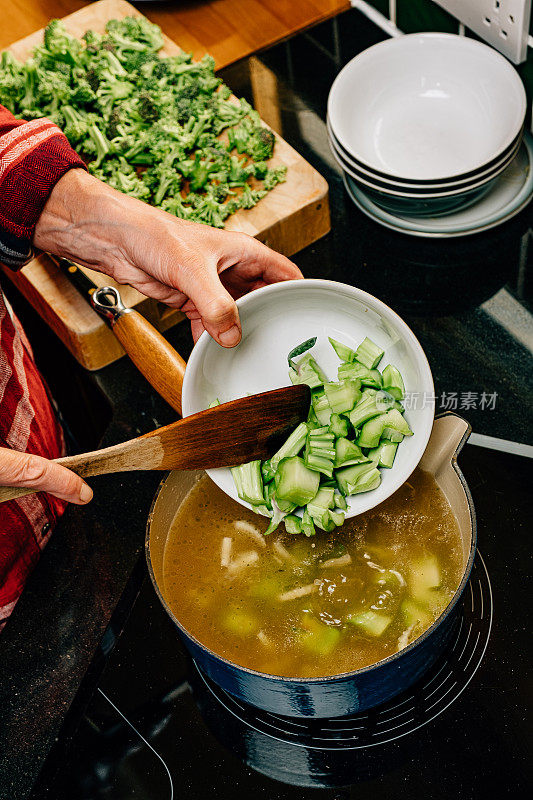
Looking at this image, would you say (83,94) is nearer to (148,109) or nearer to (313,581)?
(148,109)

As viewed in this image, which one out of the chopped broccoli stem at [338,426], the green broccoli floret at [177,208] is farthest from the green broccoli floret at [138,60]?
the chopped broccoli stem at [338,426]

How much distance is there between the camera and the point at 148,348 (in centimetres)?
112

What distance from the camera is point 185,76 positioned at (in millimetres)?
1642

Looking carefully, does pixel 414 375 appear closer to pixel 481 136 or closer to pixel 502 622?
pixel 502 622

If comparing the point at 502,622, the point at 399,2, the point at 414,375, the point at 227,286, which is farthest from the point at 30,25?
the point at 502,622

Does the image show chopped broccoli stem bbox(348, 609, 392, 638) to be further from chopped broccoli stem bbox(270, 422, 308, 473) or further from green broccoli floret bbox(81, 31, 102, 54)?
green broccoli floret bbox(81, 31, 102, 54)

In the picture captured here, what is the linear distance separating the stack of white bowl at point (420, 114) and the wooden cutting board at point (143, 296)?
0.31 feet

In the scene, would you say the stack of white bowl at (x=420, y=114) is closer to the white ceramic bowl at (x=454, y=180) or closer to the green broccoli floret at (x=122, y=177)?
Answer: the white ceramic bowl at (x=454, y=180)

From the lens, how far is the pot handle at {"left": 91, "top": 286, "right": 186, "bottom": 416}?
43.5 inches

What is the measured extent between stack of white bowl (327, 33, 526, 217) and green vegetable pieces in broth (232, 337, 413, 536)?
41 centimetres


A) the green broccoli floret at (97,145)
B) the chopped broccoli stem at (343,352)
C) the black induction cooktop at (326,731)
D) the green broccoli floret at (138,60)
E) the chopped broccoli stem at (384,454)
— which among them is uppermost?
the green broccoli floret at (138,60)

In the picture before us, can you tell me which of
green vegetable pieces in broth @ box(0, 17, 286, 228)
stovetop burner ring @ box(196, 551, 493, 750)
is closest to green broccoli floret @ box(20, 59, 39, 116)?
green vegetable pieces in broth @ box(0, 17, 286, 228)

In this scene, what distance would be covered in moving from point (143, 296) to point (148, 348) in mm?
267

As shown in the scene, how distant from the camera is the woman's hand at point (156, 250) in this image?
3.67 ft
